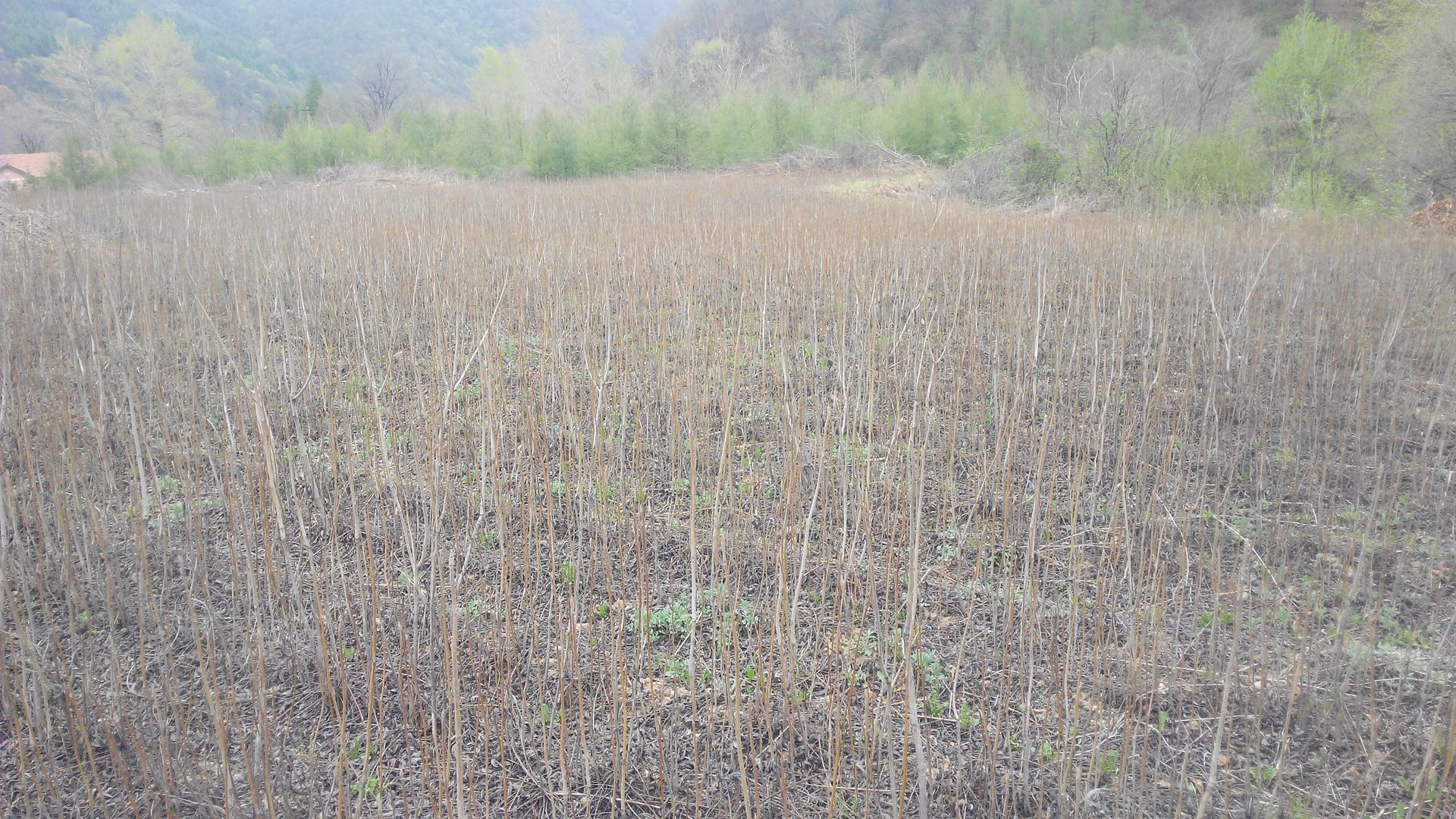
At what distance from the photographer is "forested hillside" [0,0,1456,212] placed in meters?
7.72

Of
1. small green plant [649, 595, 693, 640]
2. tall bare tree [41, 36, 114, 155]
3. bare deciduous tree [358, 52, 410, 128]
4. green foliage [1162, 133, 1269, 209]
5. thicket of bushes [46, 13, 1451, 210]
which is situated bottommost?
small green plant [649, 595, 693, 640]

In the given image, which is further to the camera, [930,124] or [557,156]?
[557,156]

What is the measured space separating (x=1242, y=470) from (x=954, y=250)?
278 centimetres

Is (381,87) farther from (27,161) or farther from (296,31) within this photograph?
(296,31)

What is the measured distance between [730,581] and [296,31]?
6381cm

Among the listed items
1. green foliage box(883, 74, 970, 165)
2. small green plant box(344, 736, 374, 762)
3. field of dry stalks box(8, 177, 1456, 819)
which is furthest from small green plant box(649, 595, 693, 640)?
green foliage box(883, 74, 970, 165)

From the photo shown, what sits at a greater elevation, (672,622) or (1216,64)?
(1216,64)

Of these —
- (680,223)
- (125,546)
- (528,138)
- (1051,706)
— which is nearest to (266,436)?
(125,546)

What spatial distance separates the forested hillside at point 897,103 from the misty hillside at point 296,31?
360 mm

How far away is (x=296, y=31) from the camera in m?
51.5

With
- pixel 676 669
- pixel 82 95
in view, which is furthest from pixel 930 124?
pixel 82 95

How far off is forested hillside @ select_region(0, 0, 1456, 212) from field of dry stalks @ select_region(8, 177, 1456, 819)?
4895mm

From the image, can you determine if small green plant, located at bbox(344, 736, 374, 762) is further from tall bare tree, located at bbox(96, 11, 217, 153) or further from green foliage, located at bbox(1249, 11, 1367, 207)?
tall bare tree, located at bbox(96, 11, 217, 153)

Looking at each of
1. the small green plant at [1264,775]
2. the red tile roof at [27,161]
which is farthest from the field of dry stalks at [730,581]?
the red tile roof at [27,161]
